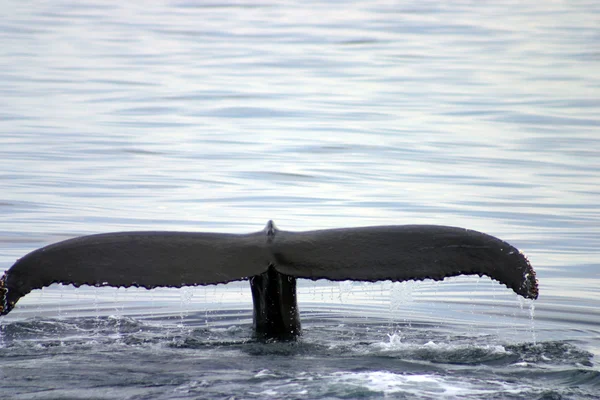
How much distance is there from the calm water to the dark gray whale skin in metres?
0.46

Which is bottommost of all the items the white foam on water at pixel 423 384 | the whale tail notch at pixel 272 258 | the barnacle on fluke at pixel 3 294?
the white foam on water at pixel 423 384

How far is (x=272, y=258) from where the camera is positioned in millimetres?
5957

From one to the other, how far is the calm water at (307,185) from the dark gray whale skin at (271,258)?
0.46m

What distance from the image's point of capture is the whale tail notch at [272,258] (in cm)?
568

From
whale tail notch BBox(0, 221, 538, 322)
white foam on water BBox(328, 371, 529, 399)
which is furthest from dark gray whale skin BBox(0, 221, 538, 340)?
white foam on water BBox(328, 371, 529, 399)

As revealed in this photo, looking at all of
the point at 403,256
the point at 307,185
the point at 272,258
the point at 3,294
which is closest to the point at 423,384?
the point at 403,256


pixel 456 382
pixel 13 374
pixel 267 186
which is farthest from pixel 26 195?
pixel 456 382

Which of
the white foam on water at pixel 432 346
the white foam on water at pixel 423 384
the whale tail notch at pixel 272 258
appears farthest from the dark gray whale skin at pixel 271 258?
the white foam on water at pixel 432 346

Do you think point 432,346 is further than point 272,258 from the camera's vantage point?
Yes

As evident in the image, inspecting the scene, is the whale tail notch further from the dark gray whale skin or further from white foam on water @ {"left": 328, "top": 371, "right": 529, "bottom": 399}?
white foam on water @ {"left": 328, "top": 371, "right": 529, "bottom": 399}

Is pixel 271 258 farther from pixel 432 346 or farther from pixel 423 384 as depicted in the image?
pixel 432 346

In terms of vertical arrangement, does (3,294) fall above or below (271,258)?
below

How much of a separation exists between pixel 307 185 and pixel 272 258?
826 cm

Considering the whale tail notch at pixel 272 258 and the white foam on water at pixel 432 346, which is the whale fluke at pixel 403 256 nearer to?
the whale tail notch at pixel 272 258
